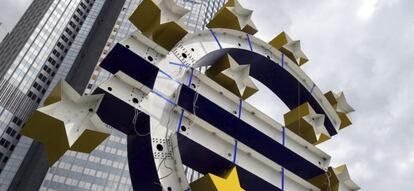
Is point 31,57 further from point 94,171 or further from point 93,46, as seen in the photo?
point 94,171

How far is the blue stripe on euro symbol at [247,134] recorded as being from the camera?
6742 mm

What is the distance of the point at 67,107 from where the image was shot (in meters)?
5.36

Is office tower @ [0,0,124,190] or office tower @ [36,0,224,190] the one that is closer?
office tower @ [36,0,224,190]

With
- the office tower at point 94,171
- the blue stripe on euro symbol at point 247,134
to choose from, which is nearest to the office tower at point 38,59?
the office tower at point 94,171

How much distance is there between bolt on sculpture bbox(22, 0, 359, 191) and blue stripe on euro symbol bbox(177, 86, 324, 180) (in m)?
0.02

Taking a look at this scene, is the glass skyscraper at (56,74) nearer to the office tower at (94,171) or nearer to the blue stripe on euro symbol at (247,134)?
the office tower at (94,171)

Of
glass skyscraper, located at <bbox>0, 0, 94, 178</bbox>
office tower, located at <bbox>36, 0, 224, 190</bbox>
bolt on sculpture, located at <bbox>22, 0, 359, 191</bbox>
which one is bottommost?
bolt on sculpture, located at <bbox>22, 0, 359, 191</bbox>

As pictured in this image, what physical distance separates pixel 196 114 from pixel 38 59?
283 ft

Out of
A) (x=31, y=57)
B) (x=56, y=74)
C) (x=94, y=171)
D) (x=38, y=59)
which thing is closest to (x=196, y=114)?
(x=94, y=171)

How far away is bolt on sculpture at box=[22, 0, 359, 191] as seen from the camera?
551 centimetres

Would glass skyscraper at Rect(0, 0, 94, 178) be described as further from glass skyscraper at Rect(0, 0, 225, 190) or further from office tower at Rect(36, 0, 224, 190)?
office tower at Rect(36, 0, 224, 190)

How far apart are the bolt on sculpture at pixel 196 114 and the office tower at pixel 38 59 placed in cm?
7536

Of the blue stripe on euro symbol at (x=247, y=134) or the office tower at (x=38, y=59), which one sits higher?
the office tower at (x=38, y=59)

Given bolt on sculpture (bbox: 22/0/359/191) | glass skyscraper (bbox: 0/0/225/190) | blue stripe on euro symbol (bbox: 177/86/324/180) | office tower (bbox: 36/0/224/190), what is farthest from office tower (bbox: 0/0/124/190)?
blue stripe on euro symbol (bbox: 177/86/324/180)
